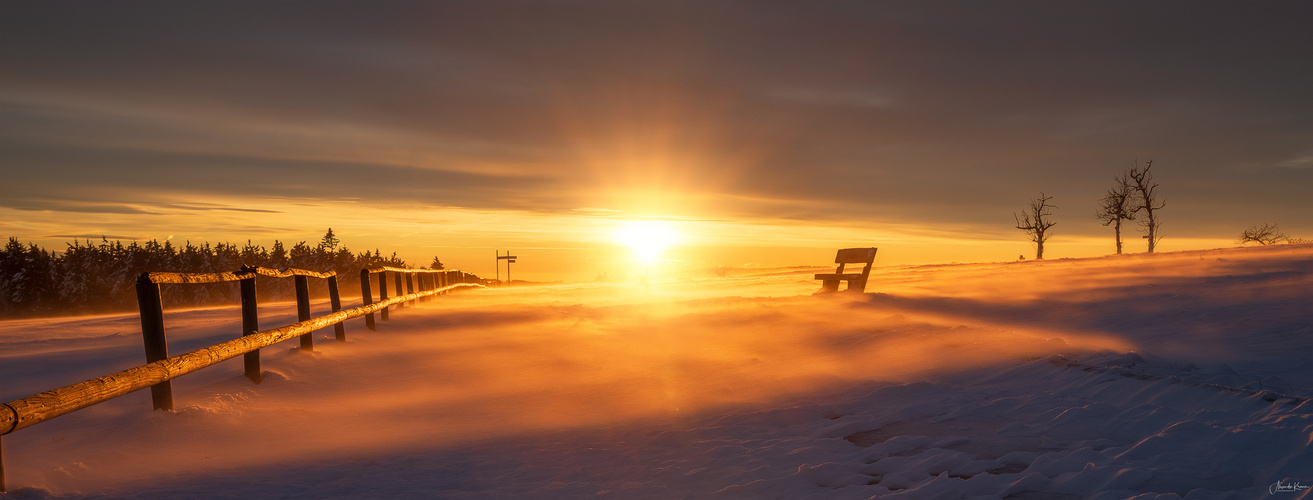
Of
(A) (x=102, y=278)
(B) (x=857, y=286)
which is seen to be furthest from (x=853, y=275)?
(A) (x=102, y=278)

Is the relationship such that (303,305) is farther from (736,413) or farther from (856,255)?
(856,255)

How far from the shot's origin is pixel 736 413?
647 cm

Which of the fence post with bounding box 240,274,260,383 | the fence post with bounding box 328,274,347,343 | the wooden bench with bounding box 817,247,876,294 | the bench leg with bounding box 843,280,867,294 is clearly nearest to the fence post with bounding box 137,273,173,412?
the fence post with bounding box 240,274,260,383

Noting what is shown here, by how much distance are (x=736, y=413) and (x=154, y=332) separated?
4.98m

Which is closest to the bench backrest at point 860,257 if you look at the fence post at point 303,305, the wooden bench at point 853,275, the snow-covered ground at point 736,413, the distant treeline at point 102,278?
the wooden bench at point 853,275

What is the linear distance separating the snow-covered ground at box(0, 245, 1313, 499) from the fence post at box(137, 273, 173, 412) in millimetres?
194

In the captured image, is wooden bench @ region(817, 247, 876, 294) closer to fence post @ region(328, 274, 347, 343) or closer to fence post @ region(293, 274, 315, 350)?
fence post @ region(328, 274, 347, 343)

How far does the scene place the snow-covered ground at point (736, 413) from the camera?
4402 millimetres

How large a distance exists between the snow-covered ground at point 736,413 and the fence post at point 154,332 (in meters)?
0.19

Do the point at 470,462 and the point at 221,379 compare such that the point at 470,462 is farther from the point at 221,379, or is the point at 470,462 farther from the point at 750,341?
the point at 750,341

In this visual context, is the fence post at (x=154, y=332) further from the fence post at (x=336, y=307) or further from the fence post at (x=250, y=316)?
the fence post at (x=336, y=307)

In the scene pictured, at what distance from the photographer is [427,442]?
5652mm

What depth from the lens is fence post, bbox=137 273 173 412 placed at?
18.4 feet

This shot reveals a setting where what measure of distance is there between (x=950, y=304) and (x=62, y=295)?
114 feet
